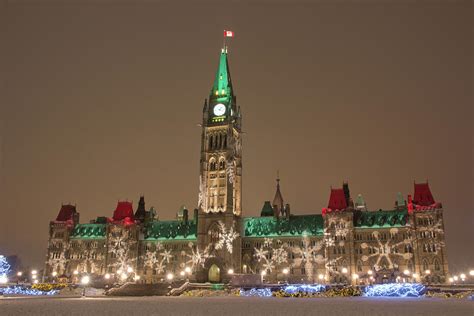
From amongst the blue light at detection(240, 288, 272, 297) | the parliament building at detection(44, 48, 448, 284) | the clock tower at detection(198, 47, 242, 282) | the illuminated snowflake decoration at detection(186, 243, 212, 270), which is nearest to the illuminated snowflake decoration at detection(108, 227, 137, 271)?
the parliament building at detection(44, 48, 448, 284)

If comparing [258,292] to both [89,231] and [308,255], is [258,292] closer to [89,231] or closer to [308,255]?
[308,255]

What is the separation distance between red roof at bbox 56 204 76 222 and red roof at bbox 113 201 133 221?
16570 millimetres

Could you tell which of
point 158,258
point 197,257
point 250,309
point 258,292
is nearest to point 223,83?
point 197,257

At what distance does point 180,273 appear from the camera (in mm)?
121312

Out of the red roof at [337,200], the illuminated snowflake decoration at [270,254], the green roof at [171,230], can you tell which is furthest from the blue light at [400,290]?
the green roof at [171,230]

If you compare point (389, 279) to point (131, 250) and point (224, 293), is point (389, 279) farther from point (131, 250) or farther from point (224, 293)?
point (131, 250)

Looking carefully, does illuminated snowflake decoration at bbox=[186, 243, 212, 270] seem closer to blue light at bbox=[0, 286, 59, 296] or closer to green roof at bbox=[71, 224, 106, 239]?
green roof at bbox=[71, 224, 106, 239]

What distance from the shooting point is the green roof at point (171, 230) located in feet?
414

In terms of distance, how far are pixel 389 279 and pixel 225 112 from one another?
2473 inches

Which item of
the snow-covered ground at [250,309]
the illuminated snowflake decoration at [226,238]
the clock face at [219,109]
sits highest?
the clock face at [219,109]

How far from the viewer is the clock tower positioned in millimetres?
114688

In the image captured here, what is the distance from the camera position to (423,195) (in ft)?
344

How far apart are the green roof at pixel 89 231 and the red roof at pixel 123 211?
23.2ft

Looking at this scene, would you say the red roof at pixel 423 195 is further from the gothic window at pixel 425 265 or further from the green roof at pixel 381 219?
the gothic window at pixel 425 265
